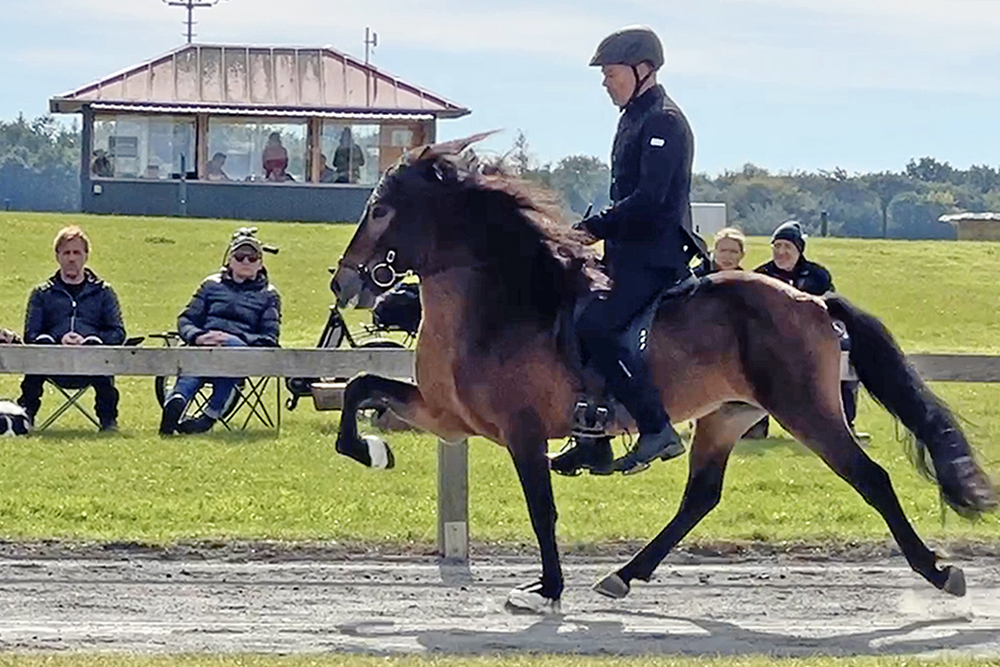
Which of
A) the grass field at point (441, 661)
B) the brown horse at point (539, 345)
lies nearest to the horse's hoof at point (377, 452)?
the brown horse at point (539, 345)

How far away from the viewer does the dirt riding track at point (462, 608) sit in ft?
27.5

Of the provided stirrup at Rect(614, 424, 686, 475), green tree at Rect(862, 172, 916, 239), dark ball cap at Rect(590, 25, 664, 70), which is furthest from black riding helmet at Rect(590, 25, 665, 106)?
green tree at Rect(862, 172, 916, 239)

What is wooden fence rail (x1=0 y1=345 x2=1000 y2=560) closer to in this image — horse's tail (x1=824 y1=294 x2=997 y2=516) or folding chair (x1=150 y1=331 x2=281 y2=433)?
horse's tail (x1=824 y1=294 x2=997 y2=516)

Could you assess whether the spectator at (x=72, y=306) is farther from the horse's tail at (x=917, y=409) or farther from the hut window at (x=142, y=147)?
the hut window at (x=142, y=147)

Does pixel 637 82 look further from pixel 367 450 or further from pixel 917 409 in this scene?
pixel 367 450

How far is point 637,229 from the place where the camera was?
934cm

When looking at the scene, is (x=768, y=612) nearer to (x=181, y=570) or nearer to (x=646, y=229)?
(x=646, y=229)

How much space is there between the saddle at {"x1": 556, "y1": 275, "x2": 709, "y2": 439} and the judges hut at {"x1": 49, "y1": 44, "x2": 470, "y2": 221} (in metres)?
32.9

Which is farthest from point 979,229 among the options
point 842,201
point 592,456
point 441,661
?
point 441,661

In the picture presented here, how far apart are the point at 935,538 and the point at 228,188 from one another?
105 feet

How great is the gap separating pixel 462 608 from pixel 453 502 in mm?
1661

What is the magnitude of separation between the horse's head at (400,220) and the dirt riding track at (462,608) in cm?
157

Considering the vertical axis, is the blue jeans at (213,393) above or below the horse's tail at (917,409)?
below

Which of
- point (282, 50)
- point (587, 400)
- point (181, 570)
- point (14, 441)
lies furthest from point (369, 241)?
point (282, 50)
